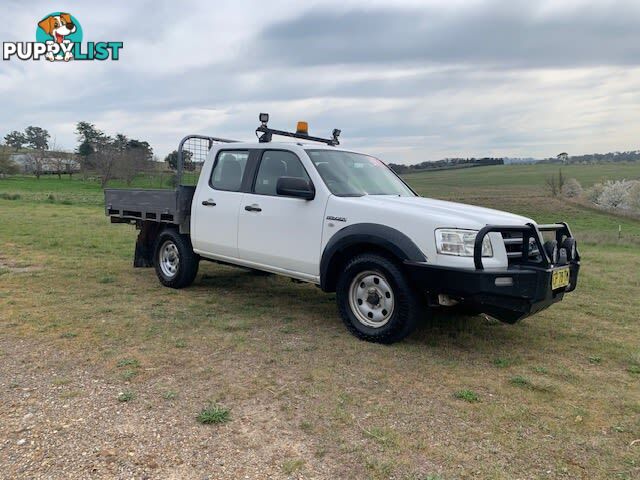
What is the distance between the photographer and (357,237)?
4.66m

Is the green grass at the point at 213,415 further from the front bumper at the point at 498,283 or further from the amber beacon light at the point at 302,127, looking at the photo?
the amber beacon light at the point at 302,127

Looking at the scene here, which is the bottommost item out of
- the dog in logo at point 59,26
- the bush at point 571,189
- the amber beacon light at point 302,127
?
the amber beacon light at point 302,127

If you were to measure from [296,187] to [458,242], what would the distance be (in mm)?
1713

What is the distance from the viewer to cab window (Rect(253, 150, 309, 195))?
548cm

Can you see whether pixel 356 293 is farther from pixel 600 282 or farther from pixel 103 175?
pixel 103 175

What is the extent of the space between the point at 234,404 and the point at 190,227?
3.59 metres

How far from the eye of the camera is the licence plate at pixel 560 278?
422 cm

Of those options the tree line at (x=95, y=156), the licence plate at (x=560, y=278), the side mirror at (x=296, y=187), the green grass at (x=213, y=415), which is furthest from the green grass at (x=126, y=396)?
the tree line at (x=95, y=156)

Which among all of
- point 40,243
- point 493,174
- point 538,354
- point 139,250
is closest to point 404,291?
point 538,354

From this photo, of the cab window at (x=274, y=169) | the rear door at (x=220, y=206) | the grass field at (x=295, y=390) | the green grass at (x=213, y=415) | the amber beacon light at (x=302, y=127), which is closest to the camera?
the grass field at (x=295, y=390)

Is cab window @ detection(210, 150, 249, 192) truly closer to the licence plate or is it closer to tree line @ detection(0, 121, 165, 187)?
the licence plate

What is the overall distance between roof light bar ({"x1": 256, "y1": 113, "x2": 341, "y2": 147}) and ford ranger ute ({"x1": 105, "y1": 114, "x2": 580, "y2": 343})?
0.6 inches

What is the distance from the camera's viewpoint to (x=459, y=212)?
4.56 meters

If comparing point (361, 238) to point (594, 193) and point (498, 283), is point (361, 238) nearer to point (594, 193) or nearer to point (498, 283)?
point (498, 283)
